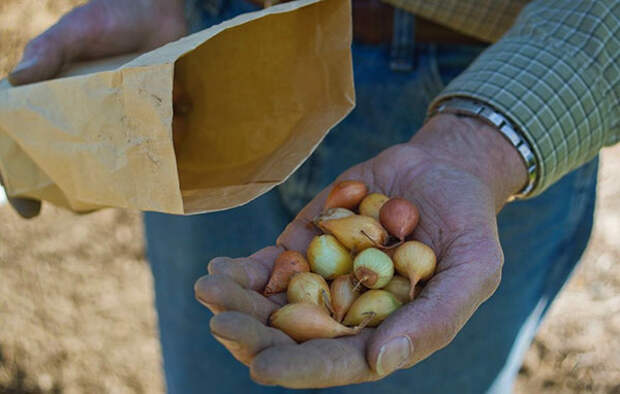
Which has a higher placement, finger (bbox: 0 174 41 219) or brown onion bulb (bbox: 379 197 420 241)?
brown onion bulb (bbox: 379 197 420 241)

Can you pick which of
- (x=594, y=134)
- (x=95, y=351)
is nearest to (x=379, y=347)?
(x=594, y=134)

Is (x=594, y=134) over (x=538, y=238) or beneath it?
over

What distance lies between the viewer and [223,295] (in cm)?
68

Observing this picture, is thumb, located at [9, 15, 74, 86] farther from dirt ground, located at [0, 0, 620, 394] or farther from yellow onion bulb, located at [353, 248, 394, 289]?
dirt ground, located at [0, 0, 620, 394]

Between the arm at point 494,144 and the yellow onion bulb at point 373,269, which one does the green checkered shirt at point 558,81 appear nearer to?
the arm at point 494,144

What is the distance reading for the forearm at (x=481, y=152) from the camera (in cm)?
89

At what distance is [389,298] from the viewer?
799 mm

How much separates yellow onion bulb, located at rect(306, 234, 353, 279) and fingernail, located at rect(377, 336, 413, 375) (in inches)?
9.1

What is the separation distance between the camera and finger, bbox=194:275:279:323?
26.8 inches

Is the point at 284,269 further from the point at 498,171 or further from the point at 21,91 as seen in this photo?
the point at 21,91

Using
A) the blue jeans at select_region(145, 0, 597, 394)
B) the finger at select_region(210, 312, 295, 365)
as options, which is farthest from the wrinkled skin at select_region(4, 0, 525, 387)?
the blue jeans at select_region(145, 0, 597, 394)

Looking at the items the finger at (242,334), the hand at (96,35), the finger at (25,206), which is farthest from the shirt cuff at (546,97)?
the finger at (25,206)

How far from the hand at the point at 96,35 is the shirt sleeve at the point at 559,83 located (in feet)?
Result: 1.99

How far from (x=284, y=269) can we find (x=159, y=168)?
8.1 inches
